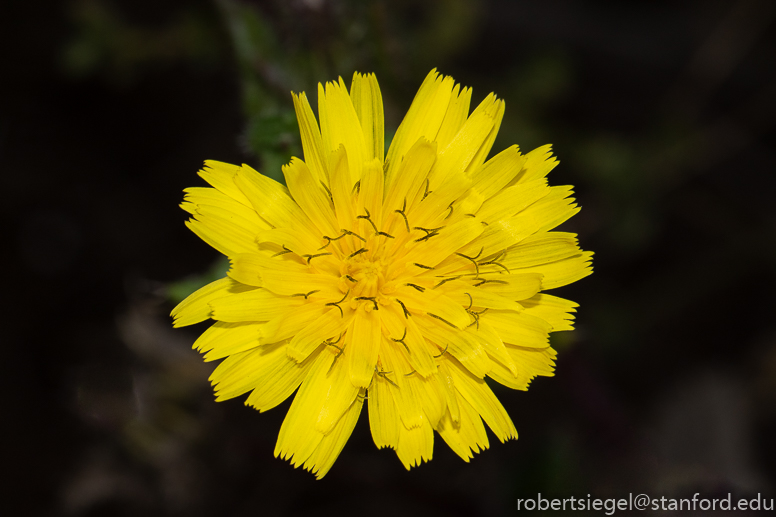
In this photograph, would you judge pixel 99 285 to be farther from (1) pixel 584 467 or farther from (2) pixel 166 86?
(1) pixel 584 467

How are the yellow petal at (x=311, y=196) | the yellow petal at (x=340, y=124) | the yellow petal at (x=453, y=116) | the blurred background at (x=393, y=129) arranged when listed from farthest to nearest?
the blurred background at (x=393, y=129) < the yellow petal at (x=453, y=116) < the yellow petal at (x=340, y=124) < the yellow petal at (x=311, y=196)

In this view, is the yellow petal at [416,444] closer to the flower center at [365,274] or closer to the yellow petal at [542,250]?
the flower center at [365,274]

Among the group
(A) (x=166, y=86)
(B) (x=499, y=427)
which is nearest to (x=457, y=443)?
(B) (x=499, y=427)

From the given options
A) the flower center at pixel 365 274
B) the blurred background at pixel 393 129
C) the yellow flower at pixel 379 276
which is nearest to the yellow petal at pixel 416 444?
the yellow flower at pixel 379 276

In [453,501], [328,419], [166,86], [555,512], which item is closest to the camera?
[328,419]

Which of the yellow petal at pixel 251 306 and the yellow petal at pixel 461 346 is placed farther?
the yellow petal at pixel 461 346

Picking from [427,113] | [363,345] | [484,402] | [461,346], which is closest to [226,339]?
[363,345]
